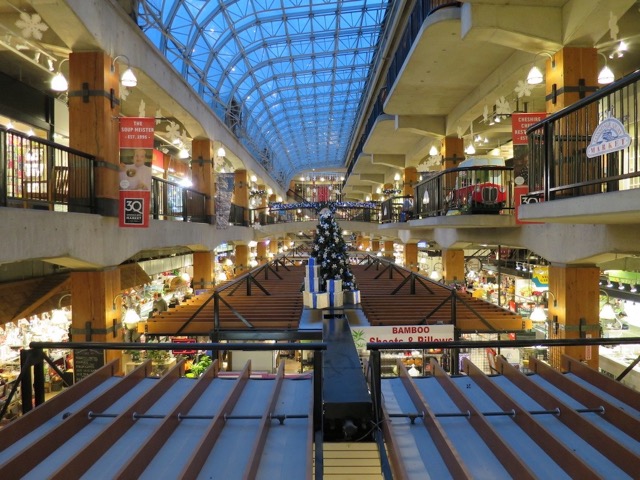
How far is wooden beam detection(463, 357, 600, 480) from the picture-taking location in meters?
2.59

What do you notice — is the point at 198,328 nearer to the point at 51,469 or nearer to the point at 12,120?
the point at 51,469

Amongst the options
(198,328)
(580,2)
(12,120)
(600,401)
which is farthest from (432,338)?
(12,120)

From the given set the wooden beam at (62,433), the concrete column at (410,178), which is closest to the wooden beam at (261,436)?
the wooden beam at (62,433)

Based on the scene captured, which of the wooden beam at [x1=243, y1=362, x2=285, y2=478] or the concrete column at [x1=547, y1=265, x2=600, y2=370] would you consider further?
the concrete column at [x1=547, y1=265, x2=600, y2=370]

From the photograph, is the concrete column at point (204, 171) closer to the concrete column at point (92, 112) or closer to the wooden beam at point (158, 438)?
the concrete column at point (92, 112)

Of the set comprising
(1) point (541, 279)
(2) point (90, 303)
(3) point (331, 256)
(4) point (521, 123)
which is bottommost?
(1) point (541, 279)

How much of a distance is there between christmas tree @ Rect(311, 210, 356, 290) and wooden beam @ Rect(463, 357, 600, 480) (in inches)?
260

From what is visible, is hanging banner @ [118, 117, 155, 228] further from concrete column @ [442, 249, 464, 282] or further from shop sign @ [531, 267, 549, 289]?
concrete column @ [442, 249, 464, 282]

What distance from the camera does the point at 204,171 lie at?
1571 cm

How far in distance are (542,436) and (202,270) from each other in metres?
15.0

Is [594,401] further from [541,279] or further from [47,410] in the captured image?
[541,279]

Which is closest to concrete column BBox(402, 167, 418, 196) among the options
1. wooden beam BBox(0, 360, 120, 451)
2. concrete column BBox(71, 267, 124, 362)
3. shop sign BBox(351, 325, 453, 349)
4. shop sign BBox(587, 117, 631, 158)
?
shop sign BBox(351, 325, 453, 349)

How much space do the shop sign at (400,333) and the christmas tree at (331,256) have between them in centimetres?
340

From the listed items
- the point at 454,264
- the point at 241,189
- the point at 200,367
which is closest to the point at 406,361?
the point at 454,264
